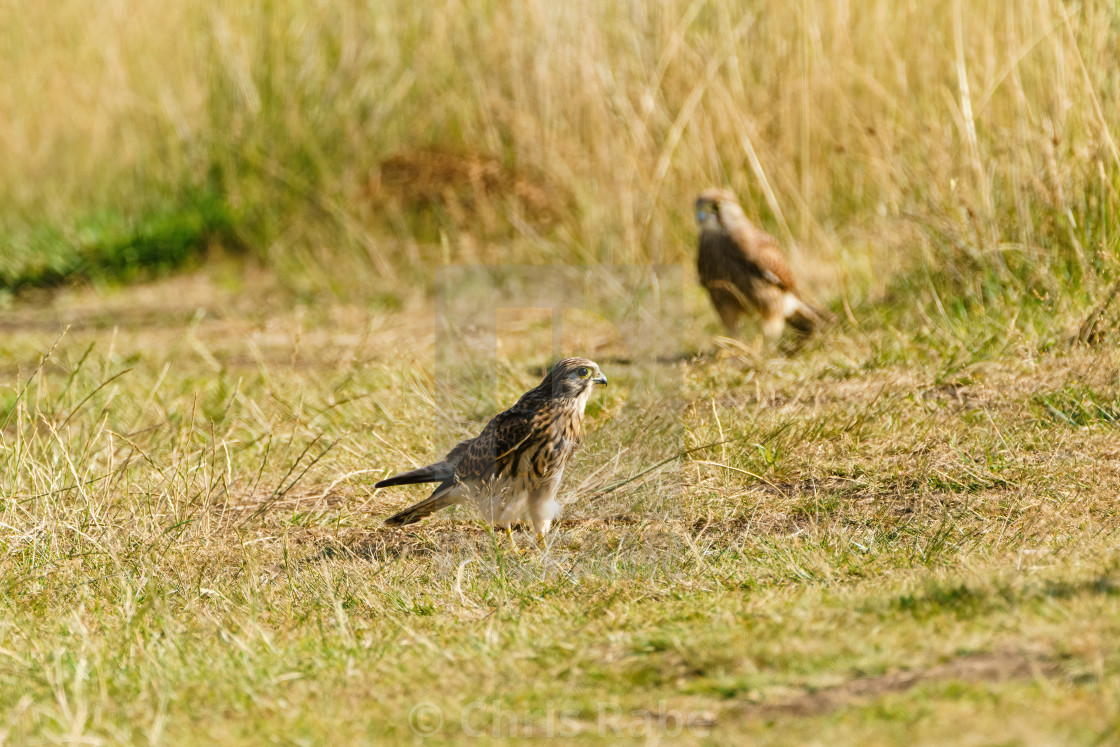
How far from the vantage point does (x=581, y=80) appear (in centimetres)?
816

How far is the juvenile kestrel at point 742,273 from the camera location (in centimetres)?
647

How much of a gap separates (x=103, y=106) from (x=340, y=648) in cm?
825

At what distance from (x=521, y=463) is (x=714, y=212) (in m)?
3.01

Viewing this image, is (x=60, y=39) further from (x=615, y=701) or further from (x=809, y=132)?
(x=615, y=701)

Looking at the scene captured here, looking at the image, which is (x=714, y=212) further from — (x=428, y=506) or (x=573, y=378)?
(x=428, y=506)

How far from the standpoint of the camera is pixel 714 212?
266 inches

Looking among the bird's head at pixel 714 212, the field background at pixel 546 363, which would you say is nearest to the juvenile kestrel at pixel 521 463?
the field background at pixel 546 363

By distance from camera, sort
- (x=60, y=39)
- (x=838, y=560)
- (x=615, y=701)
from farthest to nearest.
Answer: (x=60, y=39), (x=838, y=560), (x=615, y=701)

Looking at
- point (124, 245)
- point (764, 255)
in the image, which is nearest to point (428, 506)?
point (764, 255)

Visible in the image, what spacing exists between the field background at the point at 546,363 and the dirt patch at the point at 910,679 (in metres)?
0.01

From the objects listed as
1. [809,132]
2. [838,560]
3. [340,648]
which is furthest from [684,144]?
[340,648]

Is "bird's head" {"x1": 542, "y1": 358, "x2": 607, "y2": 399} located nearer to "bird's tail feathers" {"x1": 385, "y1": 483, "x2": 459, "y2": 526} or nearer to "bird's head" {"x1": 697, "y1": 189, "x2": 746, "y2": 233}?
"bird's tail feathers" {"x1": 385, "y1": 483, "x2": 459, "y2": 526}

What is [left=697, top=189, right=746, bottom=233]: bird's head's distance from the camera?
22.1 ft

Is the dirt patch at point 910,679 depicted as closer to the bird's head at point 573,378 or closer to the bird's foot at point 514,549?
the bird's foot at point 514,549
